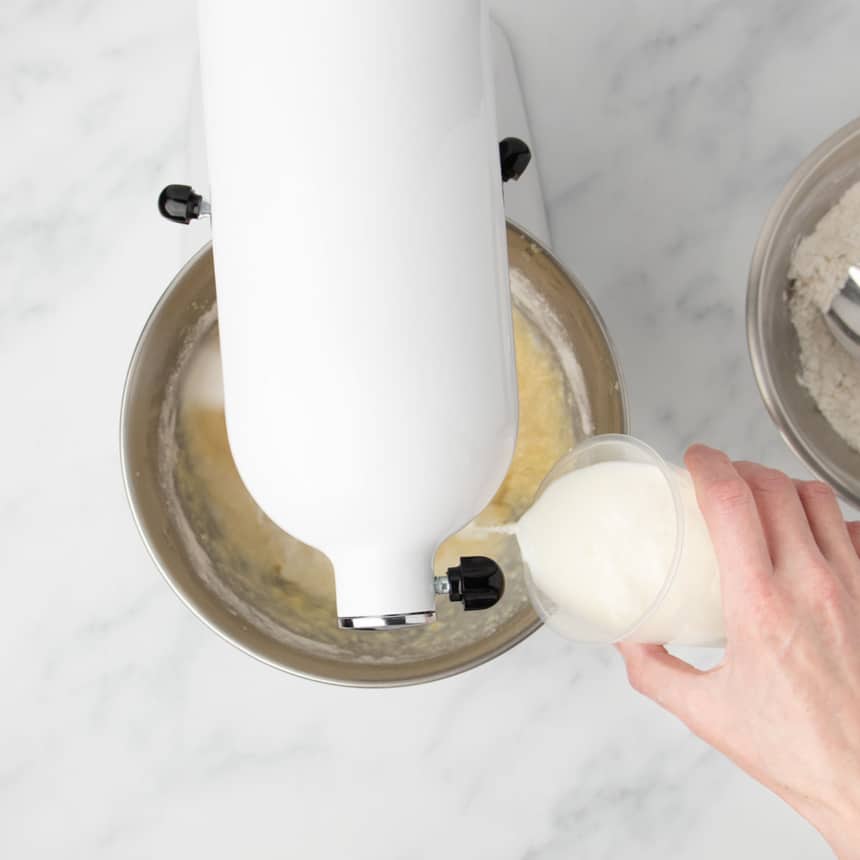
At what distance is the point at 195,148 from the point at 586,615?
506 millimetres

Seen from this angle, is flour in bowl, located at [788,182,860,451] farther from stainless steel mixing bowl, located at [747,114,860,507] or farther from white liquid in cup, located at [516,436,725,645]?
white liquid in cup, located at [516,436,725,645]

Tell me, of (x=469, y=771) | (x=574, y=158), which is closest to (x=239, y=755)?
(x=469, y=771)

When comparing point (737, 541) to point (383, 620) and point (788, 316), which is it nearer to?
point (383, 620)

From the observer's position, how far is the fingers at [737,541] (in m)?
0.49

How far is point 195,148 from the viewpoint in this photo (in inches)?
30.3

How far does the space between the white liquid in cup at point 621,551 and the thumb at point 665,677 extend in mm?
20

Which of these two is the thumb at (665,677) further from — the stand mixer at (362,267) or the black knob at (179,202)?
the black knob at (179,202)

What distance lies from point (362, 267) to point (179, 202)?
21cm

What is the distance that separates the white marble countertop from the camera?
0.78 metres

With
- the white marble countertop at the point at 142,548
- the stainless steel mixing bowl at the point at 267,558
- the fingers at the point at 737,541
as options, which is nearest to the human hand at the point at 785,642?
the fingers at the point at 737,541

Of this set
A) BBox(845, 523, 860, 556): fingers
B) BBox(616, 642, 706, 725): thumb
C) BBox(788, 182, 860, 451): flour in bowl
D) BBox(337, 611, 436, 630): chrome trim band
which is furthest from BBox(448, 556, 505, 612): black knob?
BBox(788, 182, 860, 451): flour in bowl

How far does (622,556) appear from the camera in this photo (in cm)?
50

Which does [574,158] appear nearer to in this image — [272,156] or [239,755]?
[272,156]

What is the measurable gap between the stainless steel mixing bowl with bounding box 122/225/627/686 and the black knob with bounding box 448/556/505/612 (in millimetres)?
103
